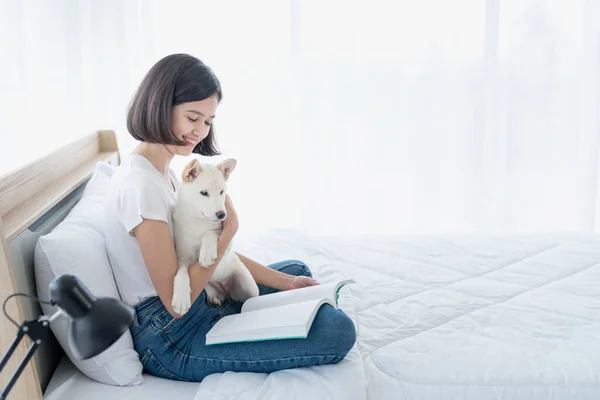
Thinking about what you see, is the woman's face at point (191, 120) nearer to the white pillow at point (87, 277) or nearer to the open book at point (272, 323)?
the white pillow at point (87, 277)

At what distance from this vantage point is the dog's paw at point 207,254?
149cm

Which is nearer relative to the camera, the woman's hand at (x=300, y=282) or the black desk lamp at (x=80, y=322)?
the black desk lamp at (x=80, y=322)

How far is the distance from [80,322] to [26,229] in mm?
692

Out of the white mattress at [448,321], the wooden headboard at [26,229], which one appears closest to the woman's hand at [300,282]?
the white mattress at [448,321]

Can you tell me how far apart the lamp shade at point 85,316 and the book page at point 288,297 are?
2.81 ft

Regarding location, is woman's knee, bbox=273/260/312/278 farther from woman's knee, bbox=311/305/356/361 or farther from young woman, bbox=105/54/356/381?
woman's knee, bbox=311/305/356/361

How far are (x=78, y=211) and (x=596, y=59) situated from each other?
9.76ft

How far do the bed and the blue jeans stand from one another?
1.1 inches

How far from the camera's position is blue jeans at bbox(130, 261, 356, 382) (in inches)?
54.7

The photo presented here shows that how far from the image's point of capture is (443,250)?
2.24 metres

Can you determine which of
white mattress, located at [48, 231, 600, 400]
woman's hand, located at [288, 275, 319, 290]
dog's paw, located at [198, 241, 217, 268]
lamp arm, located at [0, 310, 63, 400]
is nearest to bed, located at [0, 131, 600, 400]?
white mattress, located at [48, 231, 600, 400]

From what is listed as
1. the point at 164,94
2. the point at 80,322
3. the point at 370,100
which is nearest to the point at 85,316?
the point at 80,322

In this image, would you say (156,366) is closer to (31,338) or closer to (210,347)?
(210,347)

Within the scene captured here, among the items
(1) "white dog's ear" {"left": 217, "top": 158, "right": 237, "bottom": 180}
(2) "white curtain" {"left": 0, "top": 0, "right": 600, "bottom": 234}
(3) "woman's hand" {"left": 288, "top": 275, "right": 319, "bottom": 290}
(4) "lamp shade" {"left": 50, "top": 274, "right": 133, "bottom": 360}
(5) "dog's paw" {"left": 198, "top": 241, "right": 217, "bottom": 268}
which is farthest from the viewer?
(2) "white curtain" {"left": 0, "top": 0, "right": 600, "bottom": 234}
